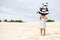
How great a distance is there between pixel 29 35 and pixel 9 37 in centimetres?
86

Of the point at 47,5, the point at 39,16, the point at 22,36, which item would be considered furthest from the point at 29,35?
the point at 47,5

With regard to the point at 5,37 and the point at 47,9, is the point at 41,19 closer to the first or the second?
the point at 47,9

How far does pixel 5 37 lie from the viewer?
30.3 ft

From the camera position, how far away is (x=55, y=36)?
9.09 m

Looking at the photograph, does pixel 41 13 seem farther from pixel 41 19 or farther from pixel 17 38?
pixel 17 38

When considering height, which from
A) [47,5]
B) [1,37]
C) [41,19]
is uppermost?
[47,5]

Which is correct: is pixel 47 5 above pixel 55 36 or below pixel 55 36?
above

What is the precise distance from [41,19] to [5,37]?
1.71 meters

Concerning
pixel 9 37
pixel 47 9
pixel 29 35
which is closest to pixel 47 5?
pixel 47 9

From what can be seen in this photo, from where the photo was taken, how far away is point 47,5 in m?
9.09

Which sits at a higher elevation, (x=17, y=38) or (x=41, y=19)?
(x=41, y=19)

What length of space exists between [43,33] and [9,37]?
1.47 metres

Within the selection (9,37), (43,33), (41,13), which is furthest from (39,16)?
(9,37)

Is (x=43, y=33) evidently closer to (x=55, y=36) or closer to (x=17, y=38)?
(x=55, y=36)
